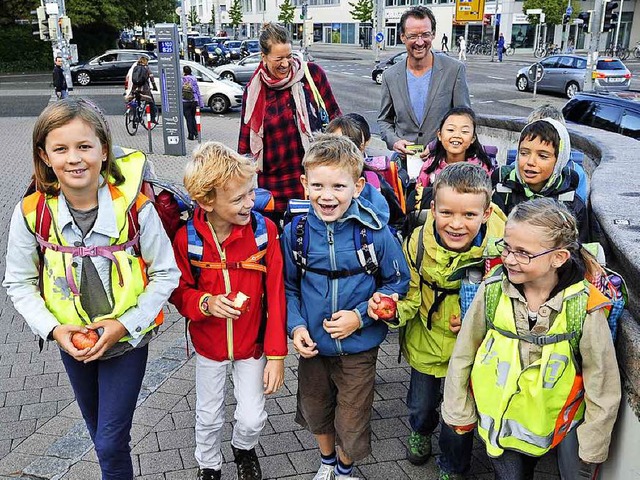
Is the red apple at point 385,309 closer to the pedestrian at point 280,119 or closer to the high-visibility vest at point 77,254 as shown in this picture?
the high-visibility vest at point 77,254

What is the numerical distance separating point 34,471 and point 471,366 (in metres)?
2.43

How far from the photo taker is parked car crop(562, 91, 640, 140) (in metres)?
10.5

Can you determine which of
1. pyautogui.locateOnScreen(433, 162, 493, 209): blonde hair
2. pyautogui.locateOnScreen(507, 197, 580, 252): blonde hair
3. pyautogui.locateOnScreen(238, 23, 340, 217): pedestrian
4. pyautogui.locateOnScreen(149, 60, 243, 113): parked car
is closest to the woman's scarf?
pyautogui.locateOnScreen(238, 23, 340, 217): pedestrian

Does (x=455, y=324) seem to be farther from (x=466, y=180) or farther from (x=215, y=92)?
(x=215, y=92)

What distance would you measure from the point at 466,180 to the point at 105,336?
71.0 inches

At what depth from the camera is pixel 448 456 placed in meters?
3.21

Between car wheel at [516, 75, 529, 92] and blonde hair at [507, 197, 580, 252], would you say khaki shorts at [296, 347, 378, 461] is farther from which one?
car wheel at [516, 75, 529, 92]

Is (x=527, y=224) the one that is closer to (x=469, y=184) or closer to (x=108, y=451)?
(x=469, y=184)

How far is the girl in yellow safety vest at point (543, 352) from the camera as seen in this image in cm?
248

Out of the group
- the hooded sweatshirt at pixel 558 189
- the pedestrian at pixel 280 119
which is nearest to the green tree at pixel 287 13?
the pedestrian at pixel 280 119

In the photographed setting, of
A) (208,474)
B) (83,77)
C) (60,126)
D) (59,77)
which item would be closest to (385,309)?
(208,474)

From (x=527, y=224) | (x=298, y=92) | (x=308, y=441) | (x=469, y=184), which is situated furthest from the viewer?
(x=298, y=92)

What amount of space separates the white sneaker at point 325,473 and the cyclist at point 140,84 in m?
14.5

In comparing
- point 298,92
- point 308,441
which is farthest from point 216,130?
point 308,441
